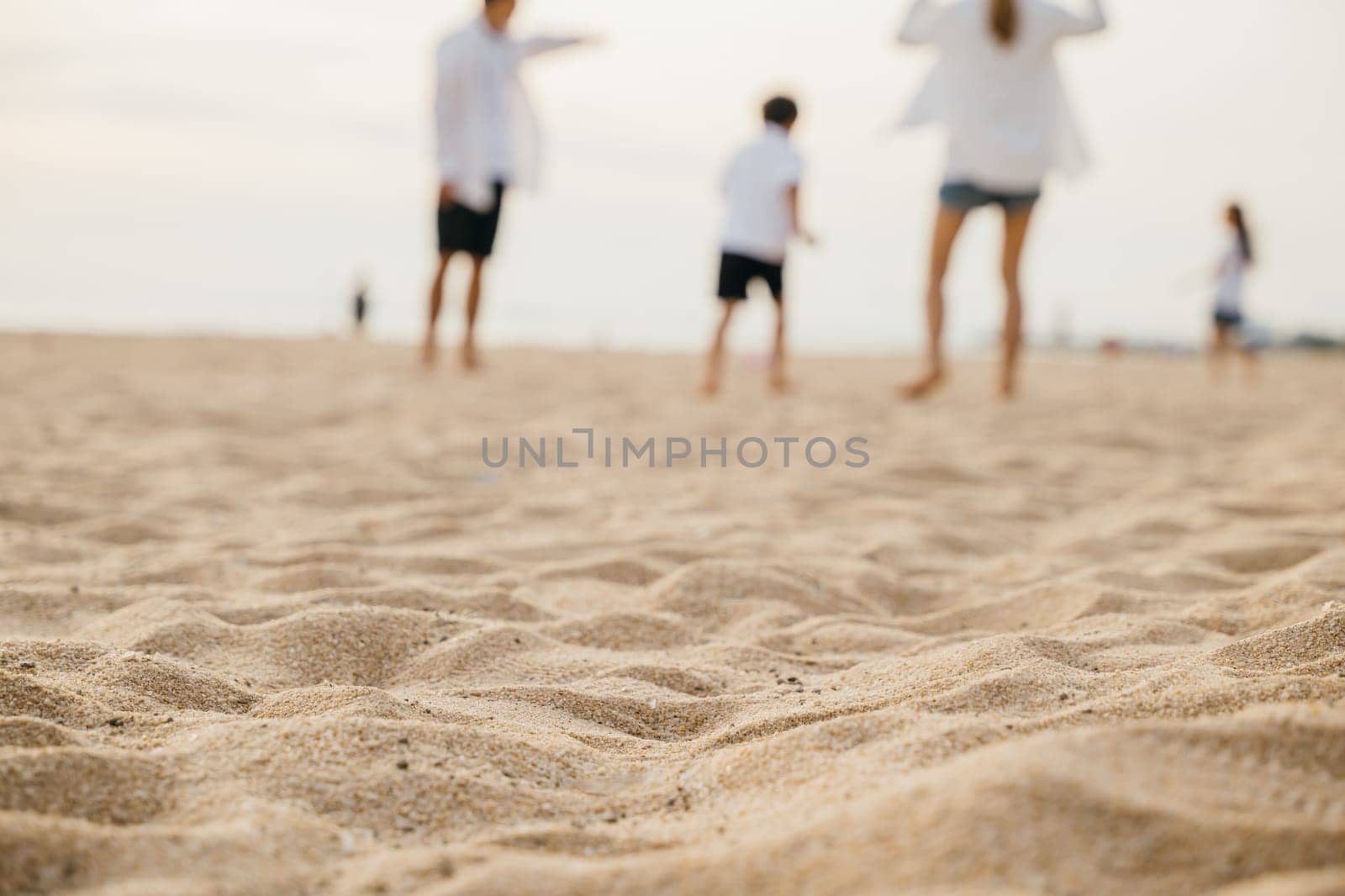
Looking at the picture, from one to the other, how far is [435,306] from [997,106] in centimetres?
295

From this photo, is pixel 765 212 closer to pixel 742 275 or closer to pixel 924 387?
pixel 742 275

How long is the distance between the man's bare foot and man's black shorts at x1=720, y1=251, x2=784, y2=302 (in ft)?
3.79

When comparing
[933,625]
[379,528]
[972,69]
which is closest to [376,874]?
[933,625]

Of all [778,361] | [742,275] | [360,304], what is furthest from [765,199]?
[360,304]

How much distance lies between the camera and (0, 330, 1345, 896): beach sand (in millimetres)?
898

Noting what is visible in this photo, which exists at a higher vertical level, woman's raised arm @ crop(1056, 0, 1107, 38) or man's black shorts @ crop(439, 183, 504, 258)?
woman's raised arm @ crop(1056, 0, 1107, 38)

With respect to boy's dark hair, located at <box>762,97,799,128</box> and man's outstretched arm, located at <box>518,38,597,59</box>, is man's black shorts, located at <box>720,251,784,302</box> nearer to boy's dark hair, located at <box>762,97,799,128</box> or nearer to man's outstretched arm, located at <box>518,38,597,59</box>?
boy's dark hair, located at <box>762,97,799,128</box>

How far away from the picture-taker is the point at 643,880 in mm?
886

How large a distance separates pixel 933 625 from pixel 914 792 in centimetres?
101

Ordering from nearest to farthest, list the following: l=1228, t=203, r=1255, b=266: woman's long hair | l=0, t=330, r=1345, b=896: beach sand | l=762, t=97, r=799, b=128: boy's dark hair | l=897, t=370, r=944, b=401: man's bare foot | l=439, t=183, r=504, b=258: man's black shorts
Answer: l=0, t=330, r=1345, b=896: beach sand < l=897, t=370, r=944, b=401: man's bare foot < l=439, t=183, r=504, b=258: man's black shorts < l=762, t=97, r=799, b=128: boy's dark hair < l=1228, t=203, r=1255, b=266: woman's long hair

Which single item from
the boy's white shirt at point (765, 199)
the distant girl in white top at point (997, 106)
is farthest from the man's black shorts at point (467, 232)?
the distant girl in white top at point (997, 106)

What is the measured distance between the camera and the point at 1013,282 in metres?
4.96

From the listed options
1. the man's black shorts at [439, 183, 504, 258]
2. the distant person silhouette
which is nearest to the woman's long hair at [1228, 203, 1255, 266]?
the man's black shorts at [439, 183, 504, 258]

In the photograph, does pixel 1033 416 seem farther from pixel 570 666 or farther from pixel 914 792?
pixel 914 792
